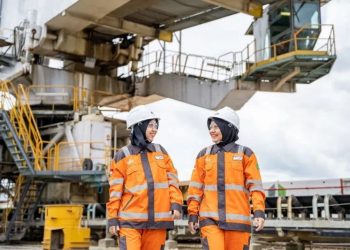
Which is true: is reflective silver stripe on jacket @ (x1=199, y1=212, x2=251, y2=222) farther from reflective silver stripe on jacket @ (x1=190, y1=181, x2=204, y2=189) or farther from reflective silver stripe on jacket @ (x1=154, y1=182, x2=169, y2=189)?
reflective silver stripe on jacket @ (x1=154, y1=182, x2=169, y2=189)

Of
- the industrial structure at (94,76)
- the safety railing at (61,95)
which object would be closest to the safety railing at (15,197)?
the industrial structure at (94,76)

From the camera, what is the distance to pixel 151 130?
4043 mm

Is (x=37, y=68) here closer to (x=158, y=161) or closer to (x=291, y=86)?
(x=291, y=86)

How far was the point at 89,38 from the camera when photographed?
1839 cm

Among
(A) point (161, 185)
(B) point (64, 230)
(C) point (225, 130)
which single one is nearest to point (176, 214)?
(A) point (161, 185)

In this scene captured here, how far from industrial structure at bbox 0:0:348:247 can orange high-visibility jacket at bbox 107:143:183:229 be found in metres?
9.13

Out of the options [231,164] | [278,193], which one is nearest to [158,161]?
A: [231,164]

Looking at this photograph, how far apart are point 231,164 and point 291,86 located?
49.8 ft

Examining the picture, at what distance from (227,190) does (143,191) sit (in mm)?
622

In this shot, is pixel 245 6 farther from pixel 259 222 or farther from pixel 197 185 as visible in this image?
pixel 259 222

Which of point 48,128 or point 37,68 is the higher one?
point 37,68

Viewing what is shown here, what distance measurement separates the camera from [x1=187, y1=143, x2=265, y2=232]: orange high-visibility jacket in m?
3.74

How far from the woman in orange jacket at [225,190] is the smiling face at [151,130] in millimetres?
396

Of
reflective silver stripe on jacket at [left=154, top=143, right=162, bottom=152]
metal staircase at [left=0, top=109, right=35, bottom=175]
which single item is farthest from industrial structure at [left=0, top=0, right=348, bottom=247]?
reflective silver stripe on jacket at [left=154, top=143, right=162, bottom=152]
